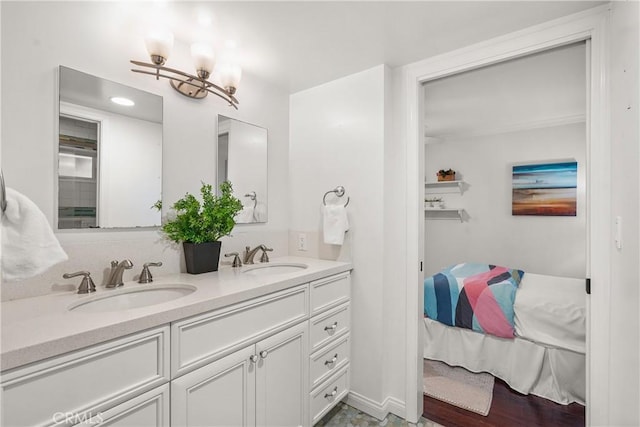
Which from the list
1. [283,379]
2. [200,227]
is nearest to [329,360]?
[283,379]

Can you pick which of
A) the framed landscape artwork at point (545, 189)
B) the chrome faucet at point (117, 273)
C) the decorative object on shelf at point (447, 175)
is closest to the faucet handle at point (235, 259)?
the chrome faucet at point (117, 273)

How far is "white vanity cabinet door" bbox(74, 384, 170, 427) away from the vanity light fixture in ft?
4.22

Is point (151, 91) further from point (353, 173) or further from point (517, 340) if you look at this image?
point (517, 340)

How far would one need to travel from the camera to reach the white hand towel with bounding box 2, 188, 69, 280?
2.41 feet

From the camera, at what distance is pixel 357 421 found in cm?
182

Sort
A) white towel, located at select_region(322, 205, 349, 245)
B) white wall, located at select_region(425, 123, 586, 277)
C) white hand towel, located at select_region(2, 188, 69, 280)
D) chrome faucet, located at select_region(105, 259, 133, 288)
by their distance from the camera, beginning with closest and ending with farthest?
white hand towel, located at select_region(2, 188, 69, 280)
chrome faucet, located at select_region(105, 259, 133, 288)
white towel, located at select_region(322, 205, 349, 245)
white wall, located at select_region(425, 123, 586, 277)

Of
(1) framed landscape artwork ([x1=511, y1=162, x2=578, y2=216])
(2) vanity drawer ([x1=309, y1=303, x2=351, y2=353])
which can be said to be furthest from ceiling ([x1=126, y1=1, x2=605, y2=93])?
(1) framed landscape artwork ([x1=511, y1=162, x2=578, y2=216])

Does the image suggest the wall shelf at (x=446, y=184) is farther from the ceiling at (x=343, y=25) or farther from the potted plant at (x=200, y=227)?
the potted plant at (x=200, y=227)

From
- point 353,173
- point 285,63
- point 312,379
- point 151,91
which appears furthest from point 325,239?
point 151,91

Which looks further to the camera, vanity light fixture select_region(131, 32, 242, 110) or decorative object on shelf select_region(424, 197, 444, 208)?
decorative object on shelf select_region(424, 197, 444, 208)

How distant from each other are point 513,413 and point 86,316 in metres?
2.36

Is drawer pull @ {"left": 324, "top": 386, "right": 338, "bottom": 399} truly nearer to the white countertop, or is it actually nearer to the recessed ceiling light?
the white countertop

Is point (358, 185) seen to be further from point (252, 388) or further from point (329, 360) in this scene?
point (252, 388)

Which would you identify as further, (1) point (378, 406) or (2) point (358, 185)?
(2) point (358, 185)
